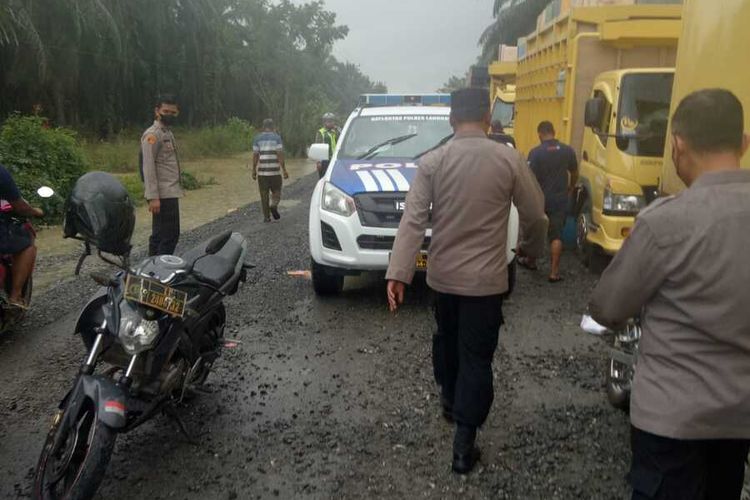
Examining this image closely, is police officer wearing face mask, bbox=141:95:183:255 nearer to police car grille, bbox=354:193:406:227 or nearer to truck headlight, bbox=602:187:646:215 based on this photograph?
police car grille, bbox=354:193:406:227

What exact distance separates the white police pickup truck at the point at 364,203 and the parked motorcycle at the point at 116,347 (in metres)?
2.56

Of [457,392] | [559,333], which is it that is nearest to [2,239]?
[457,392]

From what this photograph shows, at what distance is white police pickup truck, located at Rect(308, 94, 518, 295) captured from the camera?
627cm

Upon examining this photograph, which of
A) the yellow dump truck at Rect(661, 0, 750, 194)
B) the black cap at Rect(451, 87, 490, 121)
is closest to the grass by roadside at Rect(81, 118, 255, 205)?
the black cap at Rect(451, 87, 490, 121)

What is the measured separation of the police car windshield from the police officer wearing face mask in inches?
70.1

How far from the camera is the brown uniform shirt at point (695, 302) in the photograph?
1887 millimetres

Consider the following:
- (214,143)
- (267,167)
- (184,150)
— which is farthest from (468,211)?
(214,143)

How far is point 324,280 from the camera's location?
6.72m

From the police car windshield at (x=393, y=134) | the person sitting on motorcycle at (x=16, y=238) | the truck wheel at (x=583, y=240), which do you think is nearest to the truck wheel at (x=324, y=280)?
the police car windshield at (x=393, y=134)

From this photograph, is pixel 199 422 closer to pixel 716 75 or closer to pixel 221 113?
pixel 716 75

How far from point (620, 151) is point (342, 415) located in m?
4.75

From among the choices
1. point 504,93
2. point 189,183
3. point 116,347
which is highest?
point 504,93

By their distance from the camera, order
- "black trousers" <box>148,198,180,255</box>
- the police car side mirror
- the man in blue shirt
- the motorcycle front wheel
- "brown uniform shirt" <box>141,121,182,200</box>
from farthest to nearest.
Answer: the police car side mirror → the man in blue shirt → "black trousers" <box>148,198,180,255</box> → "brown uniform shirt" <box>141,121,182,200</box> → the motorcycle front wheel

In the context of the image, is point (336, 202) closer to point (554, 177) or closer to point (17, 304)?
point (554, 177)
